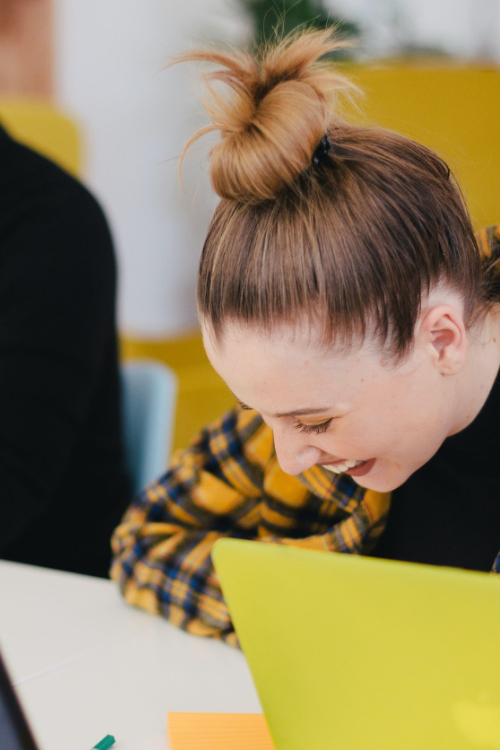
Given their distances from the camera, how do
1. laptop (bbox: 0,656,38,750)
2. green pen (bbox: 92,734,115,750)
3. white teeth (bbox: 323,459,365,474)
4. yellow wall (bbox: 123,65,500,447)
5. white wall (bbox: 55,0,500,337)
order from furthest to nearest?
white wall (bbox: 55,0,500,337) → yellow wall (bbox: 123,65,500,447) → white teeth (bbox: 323,459,365,474) → green pen (bbox: 92,734,115,750) → laptop (bbox: 0,656,38,750)

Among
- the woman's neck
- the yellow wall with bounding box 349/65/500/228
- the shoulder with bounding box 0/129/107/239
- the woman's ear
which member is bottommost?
the woman's neck

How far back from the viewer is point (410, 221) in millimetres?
595

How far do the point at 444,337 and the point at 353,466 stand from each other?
149 mm

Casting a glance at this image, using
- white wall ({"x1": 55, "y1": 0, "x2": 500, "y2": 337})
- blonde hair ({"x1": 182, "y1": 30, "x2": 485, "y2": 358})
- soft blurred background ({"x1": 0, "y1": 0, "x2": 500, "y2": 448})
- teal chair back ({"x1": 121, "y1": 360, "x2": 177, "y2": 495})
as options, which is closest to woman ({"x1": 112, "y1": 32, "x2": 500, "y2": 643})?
blonde hair ({"x1": 182, "y1": 30, "x2": 485, "y2": 358})

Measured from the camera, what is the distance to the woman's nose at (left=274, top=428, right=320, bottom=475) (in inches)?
26.1

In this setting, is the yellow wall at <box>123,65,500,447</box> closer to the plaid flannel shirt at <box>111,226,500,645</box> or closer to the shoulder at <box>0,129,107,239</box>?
the shoulder at <box>0,129,107,239</box>

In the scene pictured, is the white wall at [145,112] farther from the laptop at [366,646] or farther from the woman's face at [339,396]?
the laptop at [366,646]

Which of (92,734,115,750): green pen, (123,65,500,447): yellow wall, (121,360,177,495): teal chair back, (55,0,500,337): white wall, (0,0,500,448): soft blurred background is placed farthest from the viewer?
(55,0,500,337): white wall

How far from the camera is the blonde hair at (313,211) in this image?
1.90 feet

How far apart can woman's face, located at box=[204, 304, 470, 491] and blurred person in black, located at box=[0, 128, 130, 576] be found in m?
0.43

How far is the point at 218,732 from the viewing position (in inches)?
23.4

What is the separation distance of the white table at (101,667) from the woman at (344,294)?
0.06m

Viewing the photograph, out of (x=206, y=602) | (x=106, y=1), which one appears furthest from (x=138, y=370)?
(x=106, y=1)

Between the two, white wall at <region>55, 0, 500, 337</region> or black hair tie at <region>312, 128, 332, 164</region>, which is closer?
black hair tie at <region>312, 128, 332, 164</region>
